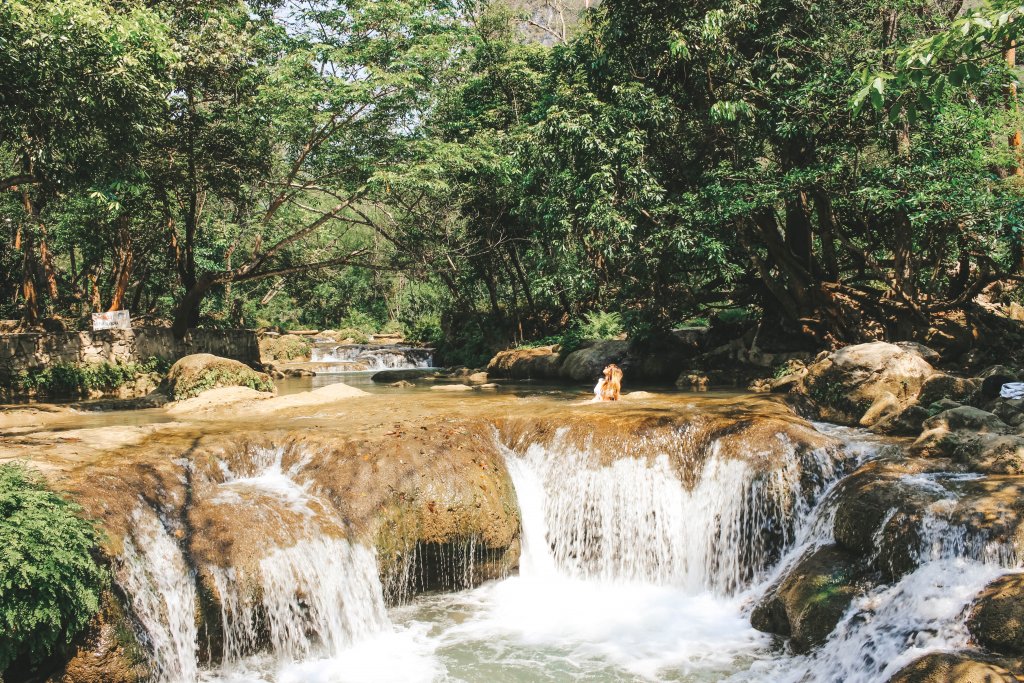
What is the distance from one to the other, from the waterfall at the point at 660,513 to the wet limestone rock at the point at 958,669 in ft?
8.55

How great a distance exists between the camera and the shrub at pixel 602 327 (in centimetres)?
2088

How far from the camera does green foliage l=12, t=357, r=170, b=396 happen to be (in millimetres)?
16391

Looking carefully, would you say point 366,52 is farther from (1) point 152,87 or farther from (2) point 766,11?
(2) point 766,11

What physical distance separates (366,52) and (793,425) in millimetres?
12658

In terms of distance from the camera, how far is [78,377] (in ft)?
55.3

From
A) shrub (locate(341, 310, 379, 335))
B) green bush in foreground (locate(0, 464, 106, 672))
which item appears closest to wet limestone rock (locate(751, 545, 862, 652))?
green bush in foreground (locate(0, 464, 106, 672))

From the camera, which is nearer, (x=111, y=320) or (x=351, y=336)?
(x=111, y=320)

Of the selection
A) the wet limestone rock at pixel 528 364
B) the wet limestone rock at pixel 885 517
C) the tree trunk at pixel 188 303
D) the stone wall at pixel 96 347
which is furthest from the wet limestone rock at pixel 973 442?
the stone wall at pixel 96 347

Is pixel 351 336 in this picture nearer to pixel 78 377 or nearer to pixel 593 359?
pixel 78 377

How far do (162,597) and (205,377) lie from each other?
8720 mm

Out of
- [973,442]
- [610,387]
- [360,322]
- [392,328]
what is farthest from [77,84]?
[360,322]

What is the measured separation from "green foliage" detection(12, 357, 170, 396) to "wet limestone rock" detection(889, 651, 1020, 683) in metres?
17.7

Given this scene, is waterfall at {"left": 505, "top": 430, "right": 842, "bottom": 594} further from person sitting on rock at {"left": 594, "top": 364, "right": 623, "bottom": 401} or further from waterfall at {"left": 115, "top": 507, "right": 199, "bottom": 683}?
waterfall at {"left": 115, "top": 507, "right": 199, "bottom": 683}

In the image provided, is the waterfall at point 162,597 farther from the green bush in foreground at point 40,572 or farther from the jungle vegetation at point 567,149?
the jungle vegetation at point 567,149
